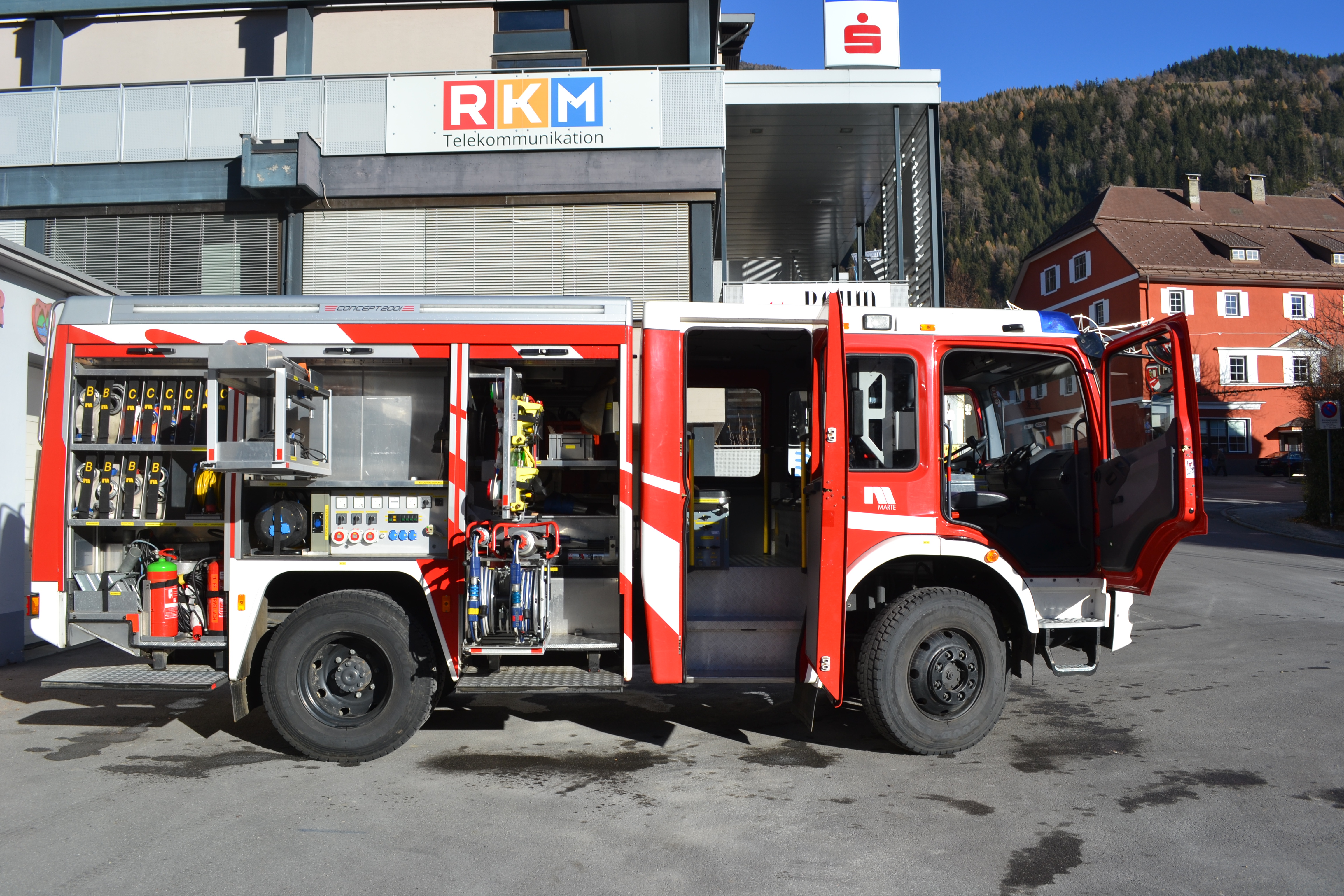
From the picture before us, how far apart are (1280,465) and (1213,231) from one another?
1467cm

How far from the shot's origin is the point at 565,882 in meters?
3.92

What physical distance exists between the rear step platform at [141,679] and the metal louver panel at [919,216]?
36.6 ft

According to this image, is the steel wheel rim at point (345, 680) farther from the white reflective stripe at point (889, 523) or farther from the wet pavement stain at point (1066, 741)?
the wet pavement stain at point (1066, 741)

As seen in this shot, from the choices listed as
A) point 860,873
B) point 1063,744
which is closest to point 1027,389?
point 1063,744

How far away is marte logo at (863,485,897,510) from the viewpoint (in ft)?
18.5

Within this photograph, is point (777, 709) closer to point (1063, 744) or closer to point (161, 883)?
point (1063, 744)

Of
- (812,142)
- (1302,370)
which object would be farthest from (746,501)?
(1302,370)

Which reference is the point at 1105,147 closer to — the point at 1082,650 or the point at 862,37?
the point at 862,37

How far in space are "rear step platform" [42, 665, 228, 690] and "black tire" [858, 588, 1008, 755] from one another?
13.3 feet

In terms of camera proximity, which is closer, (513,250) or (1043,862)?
(1043,862)

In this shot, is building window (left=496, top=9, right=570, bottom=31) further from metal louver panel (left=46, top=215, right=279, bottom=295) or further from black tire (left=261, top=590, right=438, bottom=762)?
black tire (left=261, top=590, right=438, bottom=762)

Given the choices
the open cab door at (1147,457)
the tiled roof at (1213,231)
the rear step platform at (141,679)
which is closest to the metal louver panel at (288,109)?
the rear step platform at (141,679)

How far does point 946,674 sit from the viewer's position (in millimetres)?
5559

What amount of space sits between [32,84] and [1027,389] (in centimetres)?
1515
